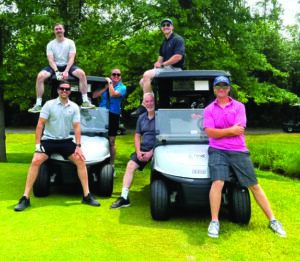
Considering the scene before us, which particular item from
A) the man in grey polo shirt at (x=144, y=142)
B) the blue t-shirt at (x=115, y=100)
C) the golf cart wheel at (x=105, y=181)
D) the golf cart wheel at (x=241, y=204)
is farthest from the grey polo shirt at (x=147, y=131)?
the blue t-shirt at (x=115, y=100)

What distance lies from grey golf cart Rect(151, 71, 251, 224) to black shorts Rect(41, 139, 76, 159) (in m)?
1.24

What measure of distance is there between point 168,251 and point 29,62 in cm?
802

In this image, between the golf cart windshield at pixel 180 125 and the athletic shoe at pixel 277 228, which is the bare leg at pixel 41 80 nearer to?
the golf cart windshield at pixel 180 125

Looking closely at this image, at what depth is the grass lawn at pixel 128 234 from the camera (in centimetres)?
347

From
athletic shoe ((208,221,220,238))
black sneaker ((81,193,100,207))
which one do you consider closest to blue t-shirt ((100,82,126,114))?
black sneaker ((81,193,100,207))

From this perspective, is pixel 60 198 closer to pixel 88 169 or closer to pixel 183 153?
pixel 88 169

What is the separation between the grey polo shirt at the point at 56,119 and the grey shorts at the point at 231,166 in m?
2.21

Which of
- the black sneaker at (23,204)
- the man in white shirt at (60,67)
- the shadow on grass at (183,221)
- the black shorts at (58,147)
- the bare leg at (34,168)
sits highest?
the man in white shirt at (60,67)

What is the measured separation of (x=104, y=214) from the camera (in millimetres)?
4727

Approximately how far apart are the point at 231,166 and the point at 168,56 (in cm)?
242

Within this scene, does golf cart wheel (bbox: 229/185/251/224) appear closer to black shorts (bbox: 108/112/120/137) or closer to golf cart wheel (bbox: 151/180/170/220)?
golf cart wheel (bbox: 151/180/170/220)

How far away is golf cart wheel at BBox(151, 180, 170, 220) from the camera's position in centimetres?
436

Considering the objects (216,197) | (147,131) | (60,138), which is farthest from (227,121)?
(60,138)

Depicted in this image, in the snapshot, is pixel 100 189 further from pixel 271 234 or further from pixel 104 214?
Answer: pixel 271 234
